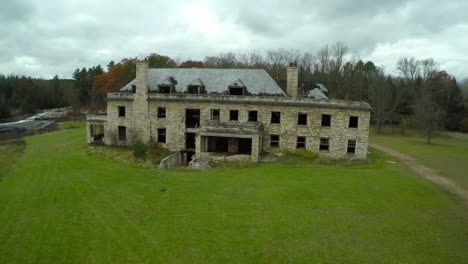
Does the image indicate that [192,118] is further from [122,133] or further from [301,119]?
[301,119]

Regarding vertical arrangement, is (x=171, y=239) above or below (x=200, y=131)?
below

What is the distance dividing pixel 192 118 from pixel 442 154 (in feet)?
99.1

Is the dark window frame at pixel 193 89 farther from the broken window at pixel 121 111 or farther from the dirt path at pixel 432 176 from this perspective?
the dirt path at pixel 432 176

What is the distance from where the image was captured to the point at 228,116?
103 ft

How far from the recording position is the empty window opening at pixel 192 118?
32344 millimetres

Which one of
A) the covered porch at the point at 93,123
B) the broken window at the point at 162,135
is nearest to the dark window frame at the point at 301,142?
the broken window at the point at 162,135

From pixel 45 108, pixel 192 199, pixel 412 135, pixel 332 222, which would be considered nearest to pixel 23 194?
pixel 192 199

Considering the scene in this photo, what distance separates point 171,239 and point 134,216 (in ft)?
11.5

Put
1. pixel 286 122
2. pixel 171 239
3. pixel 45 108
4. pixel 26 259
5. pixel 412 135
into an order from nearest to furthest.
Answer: pixel 26 259
pixel 171 239
pixel 286 122
pixel 412 135
pixel 45 108

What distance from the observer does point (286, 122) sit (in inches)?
1199

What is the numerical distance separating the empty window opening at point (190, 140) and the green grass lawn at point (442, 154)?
2455 cm

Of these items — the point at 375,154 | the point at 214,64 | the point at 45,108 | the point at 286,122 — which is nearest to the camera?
the point at 286,122

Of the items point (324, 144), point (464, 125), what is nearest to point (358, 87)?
point (464, 125)

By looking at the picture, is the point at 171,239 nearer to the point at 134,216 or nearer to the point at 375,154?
the point at 134,216
